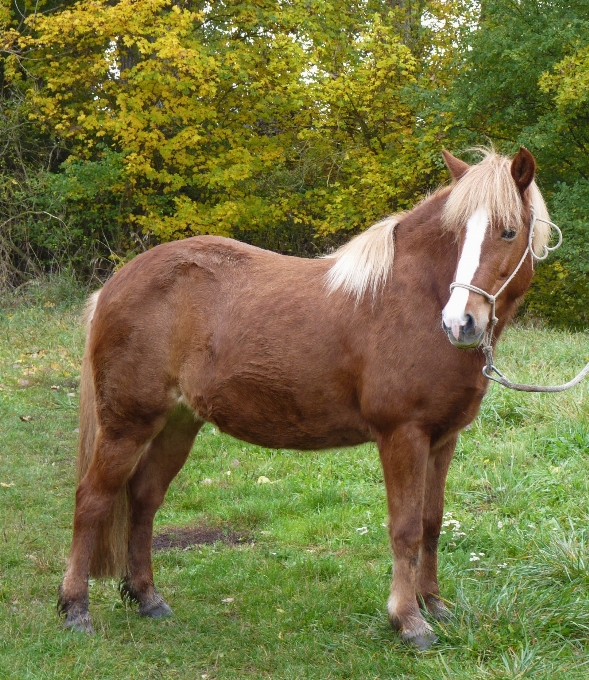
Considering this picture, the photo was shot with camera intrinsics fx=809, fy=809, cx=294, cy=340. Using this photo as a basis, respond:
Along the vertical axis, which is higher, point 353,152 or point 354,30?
point 354,30

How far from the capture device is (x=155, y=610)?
4.41m

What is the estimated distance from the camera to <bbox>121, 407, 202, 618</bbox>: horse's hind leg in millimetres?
A: 4488

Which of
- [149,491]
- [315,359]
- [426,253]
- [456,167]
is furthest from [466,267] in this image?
[149,491]

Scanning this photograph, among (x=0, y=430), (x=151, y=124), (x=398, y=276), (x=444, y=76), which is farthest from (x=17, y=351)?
(x=444, y=76)

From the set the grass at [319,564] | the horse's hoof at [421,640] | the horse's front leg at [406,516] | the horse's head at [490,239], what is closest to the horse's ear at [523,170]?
the horse's head at [490,239]

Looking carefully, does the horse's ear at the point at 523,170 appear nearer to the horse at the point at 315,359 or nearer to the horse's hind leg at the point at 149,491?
the horse at the point at 315,359

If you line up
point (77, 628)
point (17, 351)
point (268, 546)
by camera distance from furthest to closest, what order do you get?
point (17, 351)
point (268, 546)
point (77, 628)

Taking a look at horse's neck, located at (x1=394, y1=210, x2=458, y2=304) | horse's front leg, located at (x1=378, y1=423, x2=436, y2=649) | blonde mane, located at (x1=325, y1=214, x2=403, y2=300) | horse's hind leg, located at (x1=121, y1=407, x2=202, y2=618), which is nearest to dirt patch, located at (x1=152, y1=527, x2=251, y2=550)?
horse's hind leg, located at (x1=121, y1=407, x2=202, y2=618)

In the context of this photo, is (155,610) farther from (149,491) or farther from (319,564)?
(319,564)

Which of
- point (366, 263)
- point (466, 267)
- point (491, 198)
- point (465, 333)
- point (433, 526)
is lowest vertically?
point (433, 526)

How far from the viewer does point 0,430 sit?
8070 mm

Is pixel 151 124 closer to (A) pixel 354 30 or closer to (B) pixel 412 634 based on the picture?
(A) pixel 354 30

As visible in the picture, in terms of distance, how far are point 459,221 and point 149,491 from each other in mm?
2281

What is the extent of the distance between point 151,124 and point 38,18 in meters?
2.86
